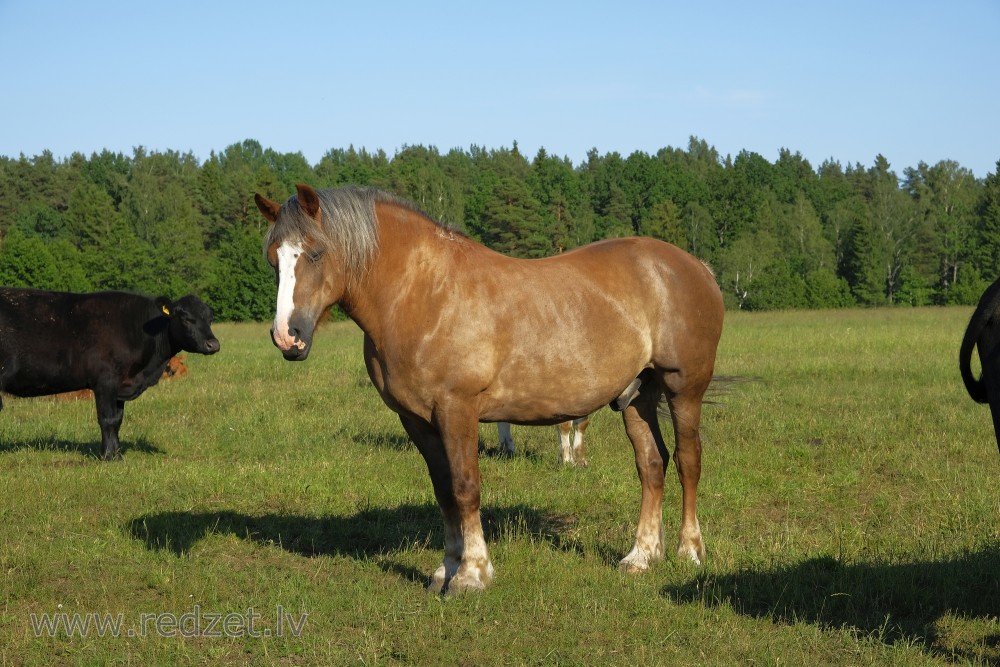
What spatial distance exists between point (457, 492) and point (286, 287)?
65.0 inches

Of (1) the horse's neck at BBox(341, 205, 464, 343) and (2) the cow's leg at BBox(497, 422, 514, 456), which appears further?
(2) the cow's leg at BBox(497, 422, 514, 456)

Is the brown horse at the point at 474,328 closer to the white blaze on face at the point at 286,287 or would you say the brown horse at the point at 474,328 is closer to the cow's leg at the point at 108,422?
the white blaze on face at the point at 286,287

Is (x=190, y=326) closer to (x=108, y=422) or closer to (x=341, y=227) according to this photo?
(x=108, y=422)

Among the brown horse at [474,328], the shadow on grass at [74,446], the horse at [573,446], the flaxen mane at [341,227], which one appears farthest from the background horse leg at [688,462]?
the shadow on grass at [74,446]

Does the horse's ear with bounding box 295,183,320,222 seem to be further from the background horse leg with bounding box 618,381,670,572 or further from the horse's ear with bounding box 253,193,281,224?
the background horse leg with bounding box 618,381,670,572

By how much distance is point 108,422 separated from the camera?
1109 cm

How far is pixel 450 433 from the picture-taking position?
5.78 metres

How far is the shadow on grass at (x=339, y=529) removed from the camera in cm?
710

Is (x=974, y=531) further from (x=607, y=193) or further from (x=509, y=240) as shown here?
(x=607, y=193)

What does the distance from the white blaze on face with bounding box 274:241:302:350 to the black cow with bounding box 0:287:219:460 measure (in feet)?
21.3

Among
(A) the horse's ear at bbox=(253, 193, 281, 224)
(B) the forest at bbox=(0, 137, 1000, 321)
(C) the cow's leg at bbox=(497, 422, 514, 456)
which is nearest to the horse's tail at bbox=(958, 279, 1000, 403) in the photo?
(A) the horse's ear at bbox=(253, 193, 281, 224)

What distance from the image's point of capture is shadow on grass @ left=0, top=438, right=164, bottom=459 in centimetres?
1124

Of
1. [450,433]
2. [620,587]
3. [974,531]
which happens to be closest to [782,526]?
[974,531]

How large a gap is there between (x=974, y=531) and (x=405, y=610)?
438 cm
